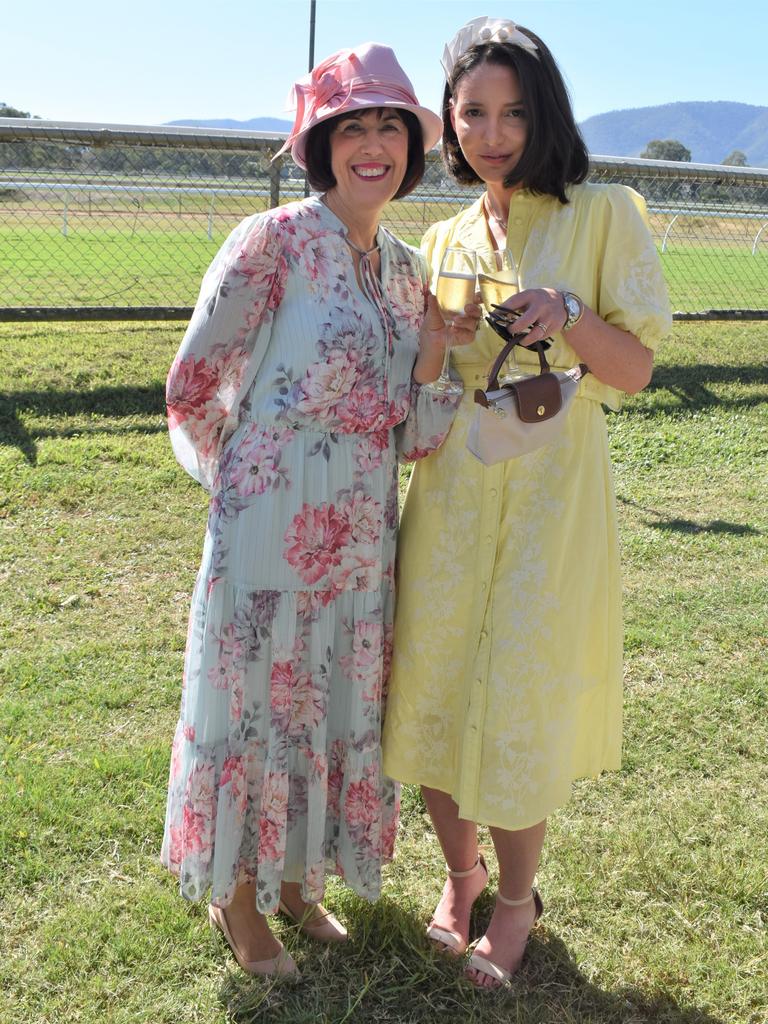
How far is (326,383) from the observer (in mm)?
2283

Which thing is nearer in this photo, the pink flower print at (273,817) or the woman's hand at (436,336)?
the woman's hand at (436,336)

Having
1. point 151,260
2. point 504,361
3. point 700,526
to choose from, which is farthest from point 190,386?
point 151,260

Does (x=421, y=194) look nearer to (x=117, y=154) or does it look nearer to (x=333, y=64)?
(x=117, y=154)

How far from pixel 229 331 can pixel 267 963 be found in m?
1.56

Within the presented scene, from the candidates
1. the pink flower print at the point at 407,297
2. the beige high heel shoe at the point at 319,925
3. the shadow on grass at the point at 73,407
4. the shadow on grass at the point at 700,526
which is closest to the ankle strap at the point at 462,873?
the beige high heel shoe at the point at 319,925

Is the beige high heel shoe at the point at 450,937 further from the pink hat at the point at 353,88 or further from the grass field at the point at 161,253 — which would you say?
the grass field at the point at 161,253

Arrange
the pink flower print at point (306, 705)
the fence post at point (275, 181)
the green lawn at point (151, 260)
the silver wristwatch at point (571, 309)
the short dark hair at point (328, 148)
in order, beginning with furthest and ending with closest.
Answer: the green lawn at point (151, 260) < the fence post at point (275, 181) < the pink flower print at point (306, 705) < the short dark hair at point (328, 148) < the silver wristwatch at point (571, 309)

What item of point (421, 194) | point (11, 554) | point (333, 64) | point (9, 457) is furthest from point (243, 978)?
point (421, 194)

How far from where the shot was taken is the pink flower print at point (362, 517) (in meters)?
2.39

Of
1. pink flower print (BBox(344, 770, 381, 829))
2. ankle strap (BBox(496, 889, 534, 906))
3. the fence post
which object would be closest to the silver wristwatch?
pink flower print (BBox(344, 770, 381, 829))

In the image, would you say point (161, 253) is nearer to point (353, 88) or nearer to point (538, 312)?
point (353, 88)

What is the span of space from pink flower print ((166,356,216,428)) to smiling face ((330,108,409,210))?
1.66ft

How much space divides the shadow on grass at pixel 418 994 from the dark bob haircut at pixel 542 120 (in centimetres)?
191

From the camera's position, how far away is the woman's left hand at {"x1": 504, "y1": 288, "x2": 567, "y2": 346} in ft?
6.65
